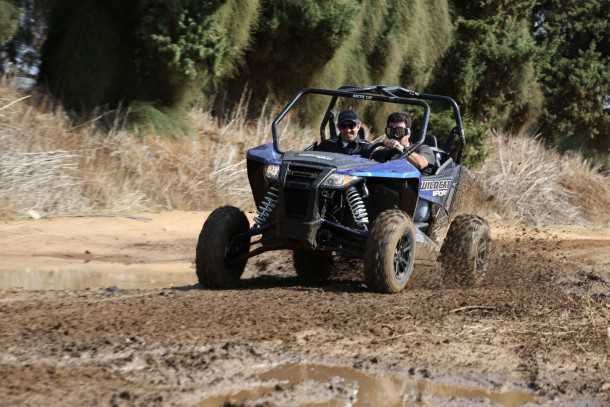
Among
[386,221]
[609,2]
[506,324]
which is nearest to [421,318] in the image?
[506,324]

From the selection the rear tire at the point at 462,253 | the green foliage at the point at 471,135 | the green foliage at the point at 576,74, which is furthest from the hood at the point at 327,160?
the green foliage at the point at 576,74

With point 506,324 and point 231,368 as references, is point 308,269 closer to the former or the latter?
point 506,324

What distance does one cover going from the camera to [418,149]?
9.20 meters

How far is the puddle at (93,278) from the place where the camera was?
30.6 ft

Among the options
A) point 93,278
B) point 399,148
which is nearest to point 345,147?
point 399,148

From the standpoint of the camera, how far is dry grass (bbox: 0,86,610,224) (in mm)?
13133

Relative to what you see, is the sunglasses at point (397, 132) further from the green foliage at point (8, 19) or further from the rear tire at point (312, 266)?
the green foliage at point (8, 19)

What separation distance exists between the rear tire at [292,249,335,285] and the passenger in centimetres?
118

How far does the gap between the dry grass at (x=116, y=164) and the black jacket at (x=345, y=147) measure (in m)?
4.94

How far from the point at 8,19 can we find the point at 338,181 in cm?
718

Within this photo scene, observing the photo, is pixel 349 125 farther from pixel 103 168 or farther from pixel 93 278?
pixel 103 168

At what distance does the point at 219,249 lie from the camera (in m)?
8.16

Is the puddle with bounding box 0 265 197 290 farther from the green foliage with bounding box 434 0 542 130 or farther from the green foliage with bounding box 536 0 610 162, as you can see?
the green foliage with bounding box 536 0 610 162

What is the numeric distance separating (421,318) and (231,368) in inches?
76.4
